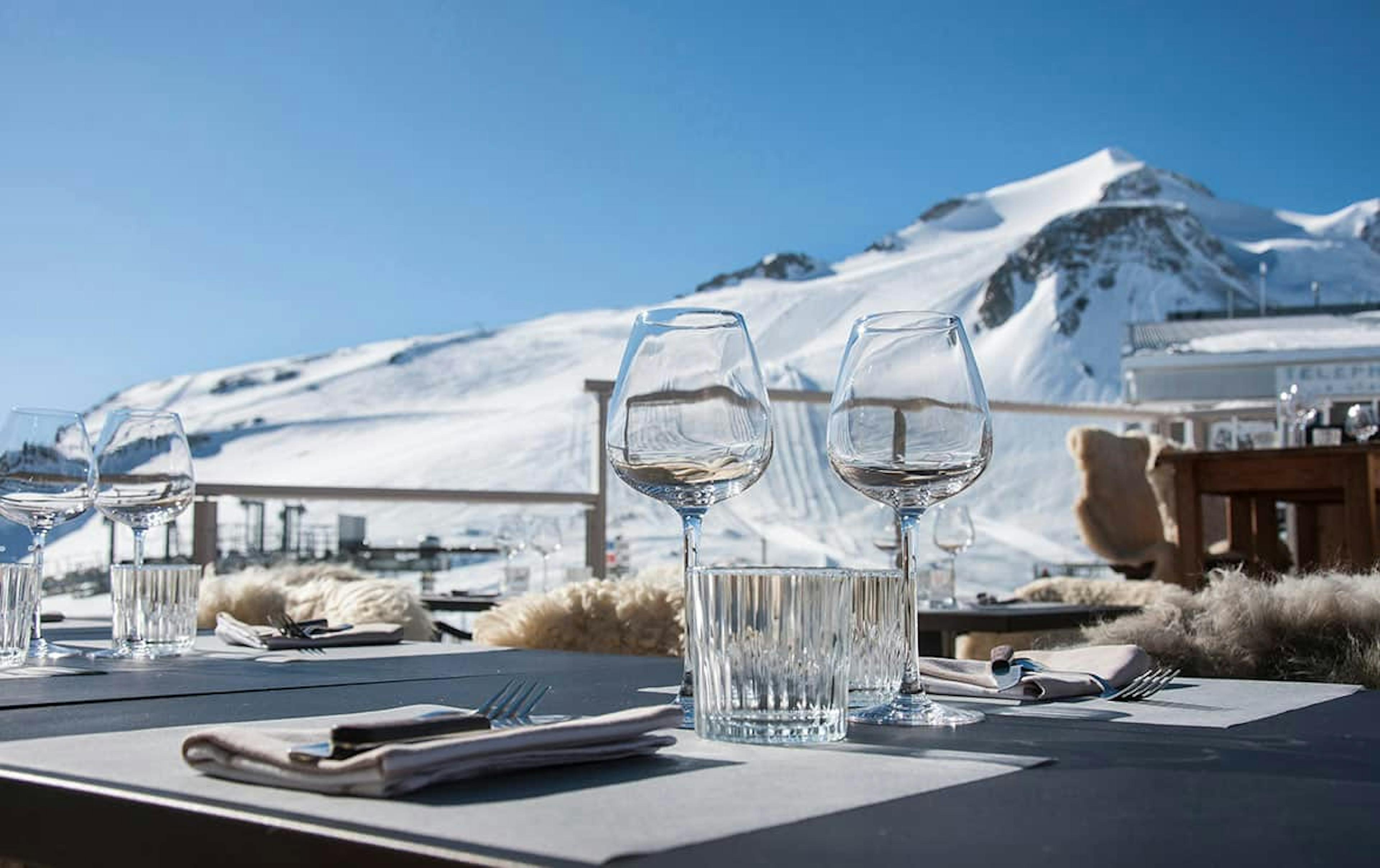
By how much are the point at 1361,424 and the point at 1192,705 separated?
386cm

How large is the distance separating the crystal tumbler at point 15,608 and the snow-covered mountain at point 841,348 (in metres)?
17.8

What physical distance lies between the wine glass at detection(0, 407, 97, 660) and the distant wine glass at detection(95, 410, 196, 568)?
3cm

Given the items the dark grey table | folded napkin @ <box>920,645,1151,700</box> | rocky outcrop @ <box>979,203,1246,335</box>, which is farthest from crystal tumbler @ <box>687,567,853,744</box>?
rocky outcrop @ <box>979,203,1246,335</box>

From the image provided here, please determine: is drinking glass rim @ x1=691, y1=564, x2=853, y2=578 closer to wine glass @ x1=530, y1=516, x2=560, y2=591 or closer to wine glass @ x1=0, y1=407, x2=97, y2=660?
wine glass @ x1=0, y1=407, x2=97, y2=660

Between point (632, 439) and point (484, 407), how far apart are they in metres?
52.3

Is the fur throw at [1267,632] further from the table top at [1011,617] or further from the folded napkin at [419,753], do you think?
the folded napkin at [419,753]

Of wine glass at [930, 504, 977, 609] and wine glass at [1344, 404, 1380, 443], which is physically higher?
A: wine glass at [1344, 404, 1380, 443]

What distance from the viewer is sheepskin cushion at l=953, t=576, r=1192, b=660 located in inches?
100.0

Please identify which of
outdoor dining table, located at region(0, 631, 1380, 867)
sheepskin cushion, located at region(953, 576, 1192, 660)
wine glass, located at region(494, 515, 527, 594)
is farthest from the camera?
wine glass, located at region(494, 515, 527, 594)

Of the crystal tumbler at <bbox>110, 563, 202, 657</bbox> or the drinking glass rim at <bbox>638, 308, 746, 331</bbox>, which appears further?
the crystal tumbler at <bbox>110, 563, 202, 657</bbox>

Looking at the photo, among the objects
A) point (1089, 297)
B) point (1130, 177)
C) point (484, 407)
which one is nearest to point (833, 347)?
point (484, 407)

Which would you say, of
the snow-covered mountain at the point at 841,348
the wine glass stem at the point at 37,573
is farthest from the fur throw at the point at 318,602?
the snow-covered mountain at the point at 841,348

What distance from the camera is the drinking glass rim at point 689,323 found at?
70cm

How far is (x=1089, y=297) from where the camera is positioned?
61469 millimetres
